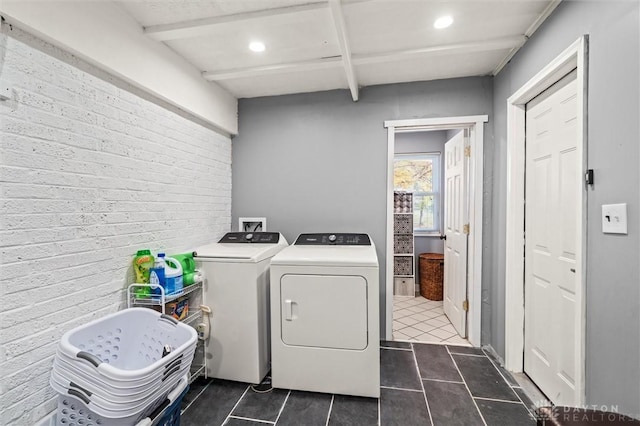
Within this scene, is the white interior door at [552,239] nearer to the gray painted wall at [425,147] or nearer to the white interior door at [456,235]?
the white interior door at [456,235]

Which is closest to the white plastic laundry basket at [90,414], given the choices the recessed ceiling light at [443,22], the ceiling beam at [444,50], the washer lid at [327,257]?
the washer lid at [327,257]

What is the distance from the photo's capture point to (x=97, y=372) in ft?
3.53

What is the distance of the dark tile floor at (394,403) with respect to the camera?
163cm

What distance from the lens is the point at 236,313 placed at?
196cm

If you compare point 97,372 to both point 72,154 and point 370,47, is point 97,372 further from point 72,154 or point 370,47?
point 370,47

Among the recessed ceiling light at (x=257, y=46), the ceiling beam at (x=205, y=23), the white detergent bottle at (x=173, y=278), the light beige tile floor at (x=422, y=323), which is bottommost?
the light beige tile floor at (x=422, y=323)

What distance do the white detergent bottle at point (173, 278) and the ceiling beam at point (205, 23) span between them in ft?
4.75

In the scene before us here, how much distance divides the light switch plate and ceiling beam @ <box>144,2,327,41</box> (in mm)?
1719

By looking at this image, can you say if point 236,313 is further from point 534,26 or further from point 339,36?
point 534,26

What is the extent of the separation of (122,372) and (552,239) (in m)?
2.40

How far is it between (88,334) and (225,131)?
6.64 feet

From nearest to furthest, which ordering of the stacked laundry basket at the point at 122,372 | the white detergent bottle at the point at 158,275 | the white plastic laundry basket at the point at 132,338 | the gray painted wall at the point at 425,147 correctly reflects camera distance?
the stacked laundry basket at the point at 122,372 < the white plastic laundry basket at the point at 132,338 < the white detergent bottle at the point at 158,275 < the gray painted wall at the point at 425,147

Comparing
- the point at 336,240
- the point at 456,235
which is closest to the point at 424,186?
the point at 456,235

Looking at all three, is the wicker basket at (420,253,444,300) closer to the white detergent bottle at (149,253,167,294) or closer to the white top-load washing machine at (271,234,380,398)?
the white top-load washing machine at (271,234,380,398)
